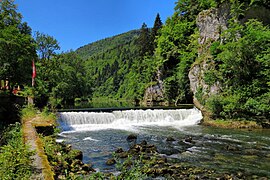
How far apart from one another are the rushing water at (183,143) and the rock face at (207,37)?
543 cm

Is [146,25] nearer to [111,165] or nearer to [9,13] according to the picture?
[9,13]

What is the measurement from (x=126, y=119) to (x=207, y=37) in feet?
48.0

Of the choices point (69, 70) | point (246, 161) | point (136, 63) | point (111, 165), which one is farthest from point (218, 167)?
point (136, 63)

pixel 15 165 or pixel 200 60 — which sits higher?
pixel 200 60

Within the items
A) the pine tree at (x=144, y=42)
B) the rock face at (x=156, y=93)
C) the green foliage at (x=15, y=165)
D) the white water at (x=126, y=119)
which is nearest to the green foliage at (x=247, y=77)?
the white water at (x=126, y=119)

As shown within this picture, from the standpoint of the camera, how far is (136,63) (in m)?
61.3

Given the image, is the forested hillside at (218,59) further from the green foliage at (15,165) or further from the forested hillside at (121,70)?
the green foliage at (15,165)

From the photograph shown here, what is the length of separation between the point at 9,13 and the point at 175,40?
2741 cm

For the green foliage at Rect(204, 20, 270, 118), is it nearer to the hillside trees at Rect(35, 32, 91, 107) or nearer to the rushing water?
the rushing water

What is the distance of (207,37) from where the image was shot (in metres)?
28.9

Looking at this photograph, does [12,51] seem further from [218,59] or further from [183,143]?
[218,59]

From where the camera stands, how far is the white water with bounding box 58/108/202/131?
20.9 meters

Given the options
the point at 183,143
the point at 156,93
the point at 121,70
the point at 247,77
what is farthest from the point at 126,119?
the point at 121,70

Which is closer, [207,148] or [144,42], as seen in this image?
[207,148]
